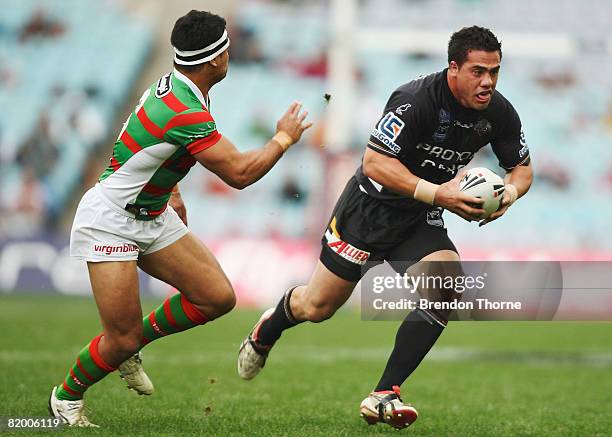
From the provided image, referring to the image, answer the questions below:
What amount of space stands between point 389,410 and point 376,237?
1178 millimetres

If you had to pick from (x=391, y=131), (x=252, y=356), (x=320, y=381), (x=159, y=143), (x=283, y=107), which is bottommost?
(x=320, y=381)

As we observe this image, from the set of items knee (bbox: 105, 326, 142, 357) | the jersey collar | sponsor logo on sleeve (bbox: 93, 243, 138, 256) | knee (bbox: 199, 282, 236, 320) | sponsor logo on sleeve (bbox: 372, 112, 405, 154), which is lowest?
knee (bbox: 105, 326, 142, 357)

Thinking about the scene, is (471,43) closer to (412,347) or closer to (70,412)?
(412,347)

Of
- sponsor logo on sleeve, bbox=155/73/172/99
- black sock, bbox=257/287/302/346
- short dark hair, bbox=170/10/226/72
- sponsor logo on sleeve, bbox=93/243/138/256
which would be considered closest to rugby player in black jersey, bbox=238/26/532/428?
black sock, bbox=257/287/302/346

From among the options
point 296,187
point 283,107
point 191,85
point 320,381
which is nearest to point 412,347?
point 191,85

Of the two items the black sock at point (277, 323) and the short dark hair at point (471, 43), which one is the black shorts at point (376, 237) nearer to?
the black sock at point (277, 323)

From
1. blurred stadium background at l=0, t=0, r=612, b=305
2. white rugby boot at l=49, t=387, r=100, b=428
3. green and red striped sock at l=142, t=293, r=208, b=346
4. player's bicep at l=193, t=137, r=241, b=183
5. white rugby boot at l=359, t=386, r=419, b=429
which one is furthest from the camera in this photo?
blurred stadium background at l=0, t=0, r=612, b=305

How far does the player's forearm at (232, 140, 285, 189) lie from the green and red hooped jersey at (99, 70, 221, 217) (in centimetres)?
20

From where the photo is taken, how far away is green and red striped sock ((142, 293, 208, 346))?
21.6 ft

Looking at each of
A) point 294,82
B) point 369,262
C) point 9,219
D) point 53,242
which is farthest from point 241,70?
point 369,262

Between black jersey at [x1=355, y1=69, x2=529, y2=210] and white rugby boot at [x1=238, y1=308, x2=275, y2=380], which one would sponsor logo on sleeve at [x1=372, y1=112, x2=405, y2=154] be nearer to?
black jersey at [x1=355, y1=69, x2=529, y2=210]

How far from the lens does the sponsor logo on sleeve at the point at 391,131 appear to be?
6172 mm

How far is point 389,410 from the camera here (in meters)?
6.04

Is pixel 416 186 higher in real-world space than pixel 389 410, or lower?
higher
